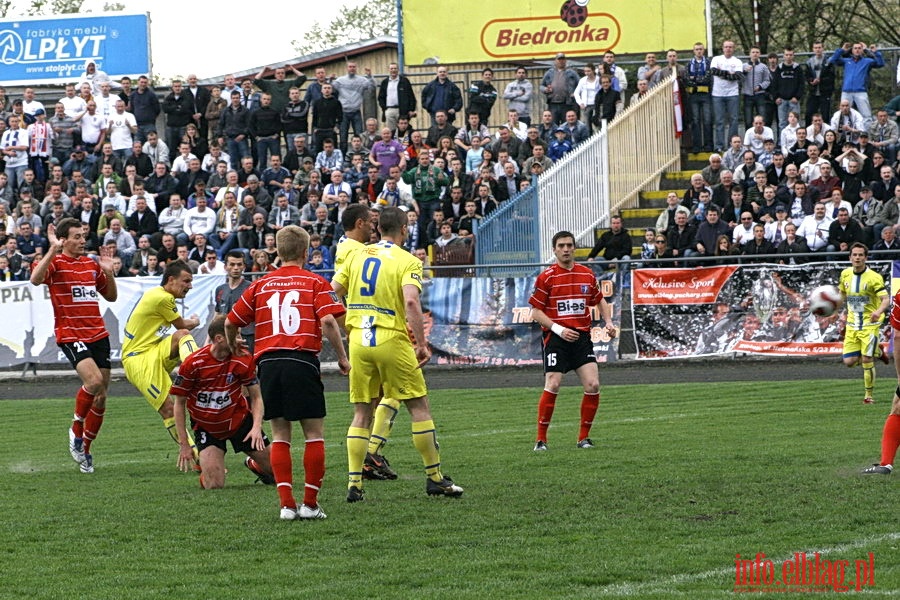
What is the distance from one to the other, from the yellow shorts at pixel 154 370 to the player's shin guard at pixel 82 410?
412 millimetres

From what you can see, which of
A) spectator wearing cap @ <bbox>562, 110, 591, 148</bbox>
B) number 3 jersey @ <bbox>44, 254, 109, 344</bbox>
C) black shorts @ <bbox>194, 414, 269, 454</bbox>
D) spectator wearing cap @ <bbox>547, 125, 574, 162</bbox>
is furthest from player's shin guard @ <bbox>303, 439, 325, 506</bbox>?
spectator wearing cap @ <bbox>562, 110, 591, 148</bbox>

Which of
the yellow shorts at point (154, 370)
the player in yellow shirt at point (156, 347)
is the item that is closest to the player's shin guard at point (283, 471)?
the player in yellow shirt at point (156, 347)

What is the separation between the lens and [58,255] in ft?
41.1

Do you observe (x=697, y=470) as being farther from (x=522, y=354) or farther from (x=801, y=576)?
(x=522, y=354)

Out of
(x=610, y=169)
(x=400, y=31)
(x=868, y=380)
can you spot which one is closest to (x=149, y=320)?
(x=868, y=380)

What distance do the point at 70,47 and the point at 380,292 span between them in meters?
29.1

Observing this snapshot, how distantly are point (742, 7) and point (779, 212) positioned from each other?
21.5 metres

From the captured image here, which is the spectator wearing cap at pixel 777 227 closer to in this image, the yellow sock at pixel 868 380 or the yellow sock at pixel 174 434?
the yellow sock at pixel 868 380

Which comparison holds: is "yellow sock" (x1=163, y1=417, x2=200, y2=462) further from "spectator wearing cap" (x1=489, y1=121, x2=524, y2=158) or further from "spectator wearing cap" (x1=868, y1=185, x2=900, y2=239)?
"spectator wearing cap" (x1=489, y1=121, x2=524, y2=158)

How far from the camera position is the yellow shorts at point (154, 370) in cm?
1232

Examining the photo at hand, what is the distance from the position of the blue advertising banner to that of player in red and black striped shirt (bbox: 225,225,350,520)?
91.4 feet

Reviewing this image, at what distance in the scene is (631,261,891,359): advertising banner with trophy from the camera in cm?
2192

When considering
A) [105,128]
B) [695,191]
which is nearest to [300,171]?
[105,128]

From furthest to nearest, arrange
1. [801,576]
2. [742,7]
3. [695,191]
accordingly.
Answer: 1. [742,7]
2. [695,191]
3. [801,576]
